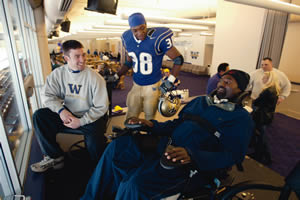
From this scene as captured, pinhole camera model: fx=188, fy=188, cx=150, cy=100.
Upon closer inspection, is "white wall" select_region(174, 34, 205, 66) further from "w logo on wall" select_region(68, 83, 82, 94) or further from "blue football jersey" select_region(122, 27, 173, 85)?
"w logo on wall" select_region(68, 83, 82, 94)

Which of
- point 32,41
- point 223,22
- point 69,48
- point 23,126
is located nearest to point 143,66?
point 69,48

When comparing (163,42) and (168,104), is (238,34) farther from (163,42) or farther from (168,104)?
(168,104)

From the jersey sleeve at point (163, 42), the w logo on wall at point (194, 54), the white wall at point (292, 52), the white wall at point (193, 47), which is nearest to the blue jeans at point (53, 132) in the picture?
the jersey sleeve at point (163, 42)

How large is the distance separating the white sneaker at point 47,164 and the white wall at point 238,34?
4.37m

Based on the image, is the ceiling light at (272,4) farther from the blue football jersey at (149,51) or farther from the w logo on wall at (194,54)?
the w logo on wall at (194,54)

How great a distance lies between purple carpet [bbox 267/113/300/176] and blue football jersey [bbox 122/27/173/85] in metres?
1.88

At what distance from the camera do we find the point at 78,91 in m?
1.79

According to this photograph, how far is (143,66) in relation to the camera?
6.64ft

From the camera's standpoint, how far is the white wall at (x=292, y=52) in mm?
5367

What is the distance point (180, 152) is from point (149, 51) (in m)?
1.22

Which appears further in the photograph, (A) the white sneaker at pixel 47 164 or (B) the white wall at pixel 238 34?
(B) the white wall at pixel 238 34

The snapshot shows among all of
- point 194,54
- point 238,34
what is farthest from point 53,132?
point 194,54

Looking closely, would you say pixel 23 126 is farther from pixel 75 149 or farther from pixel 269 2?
pixel 269 2

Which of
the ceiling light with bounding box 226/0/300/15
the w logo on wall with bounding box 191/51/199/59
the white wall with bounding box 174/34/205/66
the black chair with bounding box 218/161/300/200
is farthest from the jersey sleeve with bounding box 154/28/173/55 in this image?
the w logo on wall with bounding box 191/51/199/59
